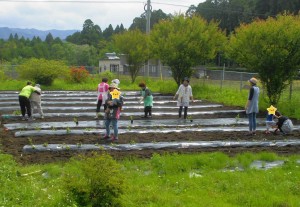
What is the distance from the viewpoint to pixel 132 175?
7785 mm

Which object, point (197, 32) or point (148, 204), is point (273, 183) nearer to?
point (148, 204)

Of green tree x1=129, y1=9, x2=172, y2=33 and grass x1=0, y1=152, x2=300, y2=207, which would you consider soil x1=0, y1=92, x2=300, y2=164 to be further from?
green tree x1=129, y1=9, x2=172, y2=33

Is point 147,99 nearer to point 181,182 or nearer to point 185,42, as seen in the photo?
point 181,182

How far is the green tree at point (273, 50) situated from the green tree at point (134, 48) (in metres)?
14.5

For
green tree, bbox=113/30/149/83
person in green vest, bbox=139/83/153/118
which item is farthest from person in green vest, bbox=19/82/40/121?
green tree, bbox=113/30/149/83

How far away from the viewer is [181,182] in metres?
7.42

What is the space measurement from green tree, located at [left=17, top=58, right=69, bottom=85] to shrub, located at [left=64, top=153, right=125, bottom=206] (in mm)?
22871

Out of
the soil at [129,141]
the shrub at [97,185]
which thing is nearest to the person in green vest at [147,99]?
the soil at [129,141]

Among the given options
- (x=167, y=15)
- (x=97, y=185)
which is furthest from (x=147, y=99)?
(x=167, y=15)

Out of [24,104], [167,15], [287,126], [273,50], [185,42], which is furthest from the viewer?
[167,15]

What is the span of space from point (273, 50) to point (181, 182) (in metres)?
10.8

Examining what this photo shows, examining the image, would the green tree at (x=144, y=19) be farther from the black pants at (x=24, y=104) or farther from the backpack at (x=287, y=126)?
the backpack at (x=287, y=126)

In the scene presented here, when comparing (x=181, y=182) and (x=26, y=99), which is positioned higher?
(x=26, y=99)

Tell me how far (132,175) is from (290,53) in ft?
37.3
